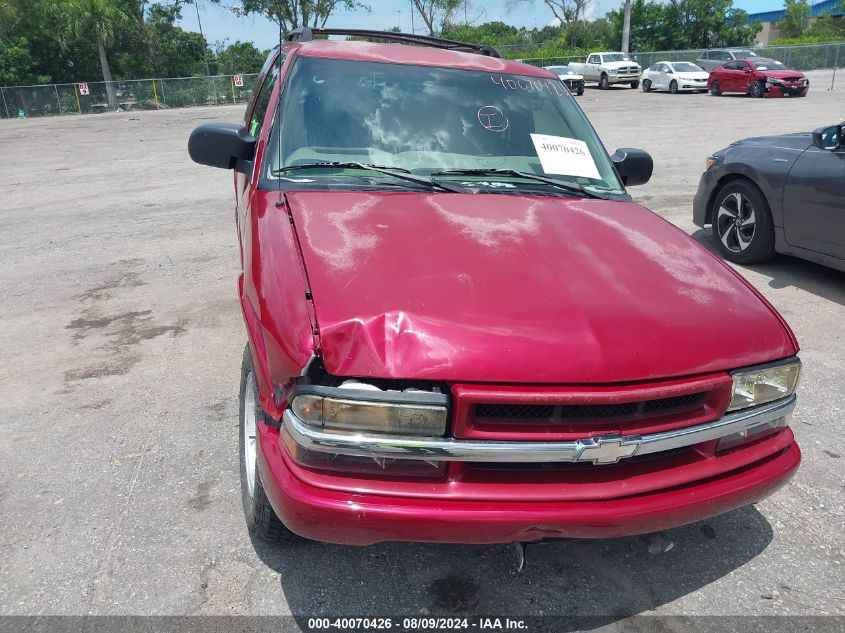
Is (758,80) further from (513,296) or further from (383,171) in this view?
(513,296)

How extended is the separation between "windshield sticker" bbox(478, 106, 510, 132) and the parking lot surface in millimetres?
2053

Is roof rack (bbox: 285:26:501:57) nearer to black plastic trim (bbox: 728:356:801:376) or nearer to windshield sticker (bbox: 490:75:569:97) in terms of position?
windshield sticker (bbox: 490:75:569:97)

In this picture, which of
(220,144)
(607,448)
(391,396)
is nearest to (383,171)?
(220,144)

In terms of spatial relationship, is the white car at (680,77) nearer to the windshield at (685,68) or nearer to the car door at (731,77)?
the windshield at (685,68)

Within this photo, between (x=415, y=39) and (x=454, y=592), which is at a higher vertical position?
(x=415, y=39)

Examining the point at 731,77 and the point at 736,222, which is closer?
the point at 736,222

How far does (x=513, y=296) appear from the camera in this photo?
2.18 meters

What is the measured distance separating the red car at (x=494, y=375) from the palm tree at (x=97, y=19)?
143 feet

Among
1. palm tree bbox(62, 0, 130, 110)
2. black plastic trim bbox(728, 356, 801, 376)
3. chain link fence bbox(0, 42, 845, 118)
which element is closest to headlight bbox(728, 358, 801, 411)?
black plastic trim bbox(728, 356, 801, 376)

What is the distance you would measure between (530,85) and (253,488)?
8.67 feet

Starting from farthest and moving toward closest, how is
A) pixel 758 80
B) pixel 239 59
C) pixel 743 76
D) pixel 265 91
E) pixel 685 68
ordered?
pixel 239 59, pixel 685 68, pixel 743 76, pixel 758 80, pixel 265 91

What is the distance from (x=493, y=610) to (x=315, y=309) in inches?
48.6

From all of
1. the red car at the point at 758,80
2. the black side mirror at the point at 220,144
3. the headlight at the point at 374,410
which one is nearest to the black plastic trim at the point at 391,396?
the headlight at the point at 374,410

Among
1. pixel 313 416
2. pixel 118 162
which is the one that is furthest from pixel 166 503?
pixel 118 162
